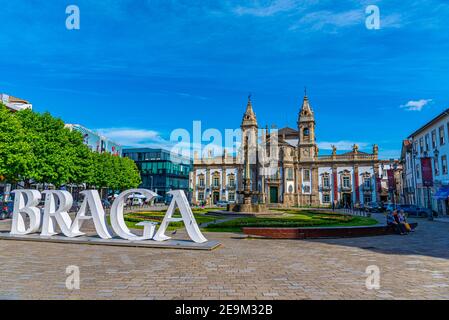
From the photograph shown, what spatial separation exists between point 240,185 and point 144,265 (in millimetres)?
64679

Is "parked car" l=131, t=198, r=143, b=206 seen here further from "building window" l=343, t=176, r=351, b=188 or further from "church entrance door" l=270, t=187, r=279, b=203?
"building window" l=343, t=176, r=351, b=188

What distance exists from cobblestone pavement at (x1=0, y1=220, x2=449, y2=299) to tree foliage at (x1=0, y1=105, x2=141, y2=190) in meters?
18.4

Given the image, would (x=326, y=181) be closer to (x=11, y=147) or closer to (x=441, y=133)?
(x=441, y=133)

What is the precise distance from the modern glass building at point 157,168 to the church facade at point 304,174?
69.9 ft

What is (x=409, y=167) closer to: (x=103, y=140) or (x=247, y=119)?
(x=247, y=119)

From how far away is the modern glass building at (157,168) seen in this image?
93.5 meters

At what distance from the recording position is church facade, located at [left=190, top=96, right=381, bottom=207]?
66.3 metres

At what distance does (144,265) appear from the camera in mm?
10000

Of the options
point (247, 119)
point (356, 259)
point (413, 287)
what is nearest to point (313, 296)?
point (413, 287)

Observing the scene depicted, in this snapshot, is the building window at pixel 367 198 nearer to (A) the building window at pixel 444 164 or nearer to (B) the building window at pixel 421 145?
(B) the building window at pixel 421 145

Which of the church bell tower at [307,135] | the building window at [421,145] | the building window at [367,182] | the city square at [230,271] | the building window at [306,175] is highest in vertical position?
the church bell tower at [307,135]

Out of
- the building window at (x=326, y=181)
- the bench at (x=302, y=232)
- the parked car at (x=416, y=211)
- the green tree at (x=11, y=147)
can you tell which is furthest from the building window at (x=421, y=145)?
the green tree at (x=11, y=147)

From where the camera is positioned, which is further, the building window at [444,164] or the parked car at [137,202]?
the parked car at [137,202]

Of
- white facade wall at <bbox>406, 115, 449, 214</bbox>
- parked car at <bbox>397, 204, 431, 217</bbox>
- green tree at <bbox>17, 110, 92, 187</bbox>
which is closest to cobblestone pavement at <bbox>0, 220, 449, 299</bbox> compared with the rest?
green tree at <bbox>17, 110, 92, 187</bbox>
